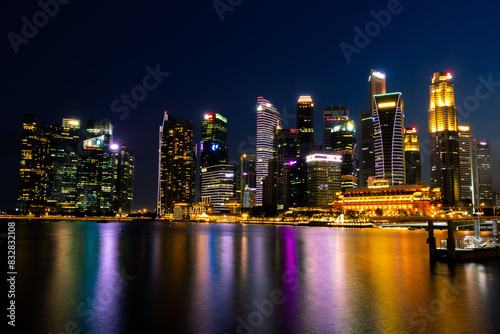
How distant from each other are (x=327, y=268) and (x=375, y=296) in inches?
608

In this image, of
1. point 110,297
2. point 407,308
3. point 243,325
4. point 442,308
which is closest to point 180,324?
point 243,325

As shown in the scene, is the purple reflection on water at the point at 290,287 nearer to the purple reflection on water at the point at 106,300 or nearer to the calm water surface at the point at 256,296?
the calm water surface at the point at 256,296

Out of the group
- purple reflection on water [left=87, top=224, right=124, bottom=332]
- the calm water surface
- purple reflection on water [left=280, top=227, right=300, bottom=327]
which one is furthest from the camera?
purple reflection on water [left=280, top=227, right=300, bottom=327]

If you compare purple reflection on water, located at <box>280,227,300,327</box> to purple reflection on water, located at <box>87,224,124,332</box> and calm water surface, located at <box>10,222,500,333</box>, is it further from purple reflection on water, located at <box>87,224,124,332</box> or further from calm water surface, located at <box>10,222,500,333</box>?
purple reflection on water, located at <box>87,224,124,332</box>

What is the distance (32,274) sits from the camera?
4066 centimetres

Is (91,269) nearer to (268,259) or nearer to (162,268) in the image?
(162,268)

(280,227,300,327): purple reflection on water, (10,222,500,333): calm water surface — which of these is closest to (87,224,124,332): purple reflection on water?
(10,222,500,333): calm water surface

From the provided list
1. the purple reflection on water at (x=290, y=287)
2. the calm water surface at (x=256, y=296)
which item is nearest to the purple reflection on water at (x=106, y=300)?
the calm water surface at (x=256, y=296)

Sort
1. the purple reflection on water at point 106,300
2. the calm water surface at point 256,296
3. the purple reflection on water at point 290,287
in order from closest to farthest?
the calm water surface at point 256,296, the purple reflection on water at point 106,300, the purple reflection on water at point 290,287

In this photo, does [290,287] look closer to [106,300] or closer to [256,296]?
[256,296]

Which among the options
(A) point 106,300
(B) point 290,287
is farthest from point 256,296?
(A) point 106,300

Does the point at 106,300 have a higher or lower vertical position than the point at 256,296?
higher

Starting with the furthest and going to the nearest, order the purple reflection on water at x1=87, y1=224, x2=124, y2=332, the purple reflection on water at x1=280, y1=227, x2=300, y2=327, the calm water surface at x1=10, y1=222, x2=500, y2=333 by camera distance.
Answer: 1. the purple reflection on water at x1=280, y1=227, x2=300, y2=327
2. the purple reflection on water at x1=87, y1=224, x2=124, y2=332
3. the calm water surface at x1=10, y1=222, x2=500, y2=333

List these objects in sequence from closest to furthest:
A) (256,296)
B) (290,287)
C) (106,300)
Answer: (106,300)
(256,296)
(290,287)
